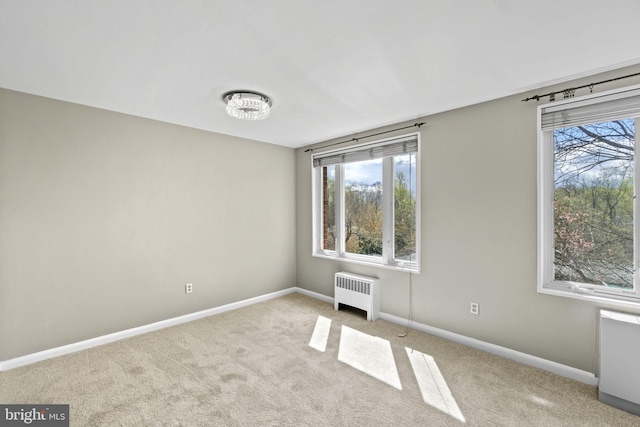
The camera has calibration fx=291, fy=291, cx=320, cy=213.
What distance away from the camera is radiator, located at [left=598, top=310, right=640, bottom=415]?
1930 mm

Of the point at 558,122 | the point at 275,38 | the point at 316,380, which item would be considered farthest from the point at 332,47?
the point at 316,380

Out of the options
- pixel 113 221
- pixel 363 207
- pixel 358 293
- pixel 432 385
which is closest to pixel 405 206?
pixel 363 207

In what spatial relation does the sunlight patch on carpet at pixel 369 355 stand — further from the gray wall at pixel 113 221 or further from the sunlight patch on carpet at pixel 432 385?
the gray wall at pixel 113 221

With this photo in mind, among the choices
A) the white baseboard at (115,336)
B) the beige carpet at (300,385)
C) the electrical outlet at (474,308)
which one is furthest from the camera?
the electrical outlet at (474,308)

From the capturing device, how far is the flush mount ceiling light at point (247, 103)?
2.54 meters

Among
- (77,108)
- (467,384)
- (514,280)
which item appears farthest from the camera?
(77,108)

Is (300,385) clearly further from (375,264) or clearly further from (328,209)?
(328,209)

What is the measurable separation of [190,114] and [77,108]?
1.01 m

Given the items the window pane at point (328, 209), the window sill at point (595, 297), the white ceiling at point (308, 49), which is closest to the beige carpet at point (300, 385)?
the window sill at point (595, 297)

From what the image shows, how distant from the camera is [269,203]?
4496 millimetres

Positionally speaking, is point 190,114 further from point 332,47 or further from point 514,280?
point 514,280

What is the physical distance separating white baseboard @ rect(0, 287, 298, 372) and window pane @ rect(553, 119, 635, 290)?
3652mm

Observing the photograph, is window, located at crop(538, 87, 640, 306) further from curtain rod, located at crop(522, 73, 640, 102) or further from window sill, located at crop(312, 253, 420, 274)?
window sill, located at crop(312, 253, 420, 274)

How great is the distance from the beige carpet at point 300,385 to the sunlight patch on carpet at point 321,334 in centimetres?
2
